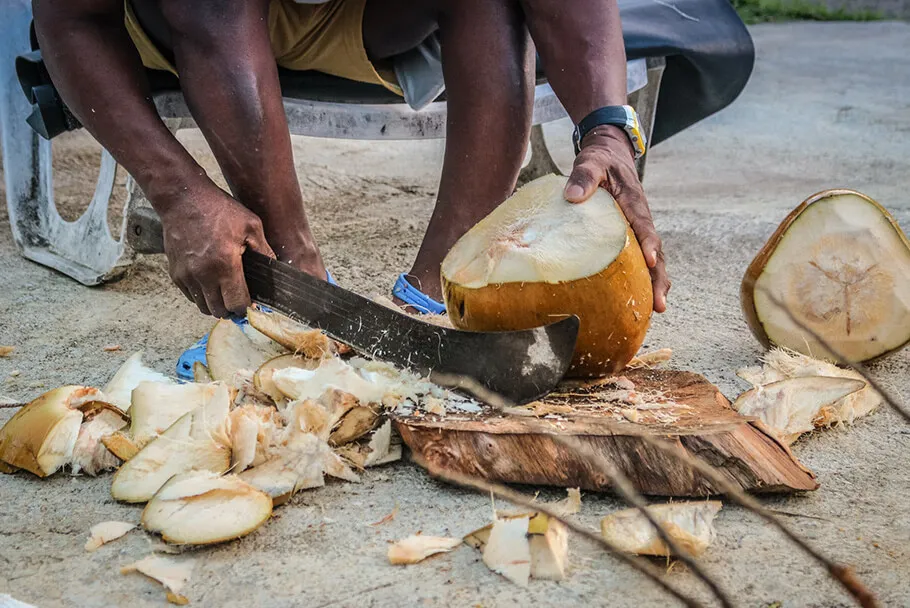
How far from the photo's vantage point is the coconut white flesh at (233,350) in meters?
1.61

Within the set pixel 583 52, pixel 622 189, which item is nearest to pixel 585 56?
pixel 583 52

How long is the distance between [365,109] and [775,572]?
1723mm

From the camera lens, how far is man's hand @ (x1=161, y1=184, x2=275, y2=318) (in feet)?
5.27

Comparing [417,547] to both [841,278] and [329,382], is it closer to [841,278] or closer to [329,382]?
[329,382]

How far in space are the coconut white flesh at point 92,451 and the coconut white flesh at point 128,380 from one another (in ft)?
0.35

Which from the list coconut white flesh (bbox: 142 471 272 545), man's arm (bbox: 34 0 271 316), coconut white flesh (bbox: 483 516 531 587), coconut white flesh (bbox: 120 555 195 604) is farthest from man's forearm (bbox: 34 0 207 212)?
coconut white flesh (bbox: 483 516 531 587)

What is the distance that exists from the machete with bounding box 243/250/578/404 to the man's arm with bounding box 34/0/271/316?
0.05 m

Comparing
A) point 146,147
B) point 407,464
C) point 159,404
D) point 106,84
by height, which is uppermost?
point 106,84

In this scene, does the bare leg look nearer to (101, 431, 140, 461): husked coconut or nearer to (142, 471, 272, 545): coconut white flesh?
(101, 431, 140, 461): husked coconut

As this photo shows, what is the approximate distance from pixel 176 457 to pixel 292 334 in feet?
1.16

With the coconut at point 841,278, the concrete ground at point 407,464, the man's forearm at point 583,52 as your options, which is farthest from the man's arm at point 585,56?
the concrete ground at point 407,464

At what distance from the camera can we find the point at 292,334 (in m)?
1.62

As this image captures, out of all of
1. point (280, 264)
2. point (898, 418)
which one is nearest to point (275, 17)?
point (280, 264)

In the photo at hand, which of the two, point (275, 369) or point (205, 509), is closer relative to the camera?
point (205, 509)
